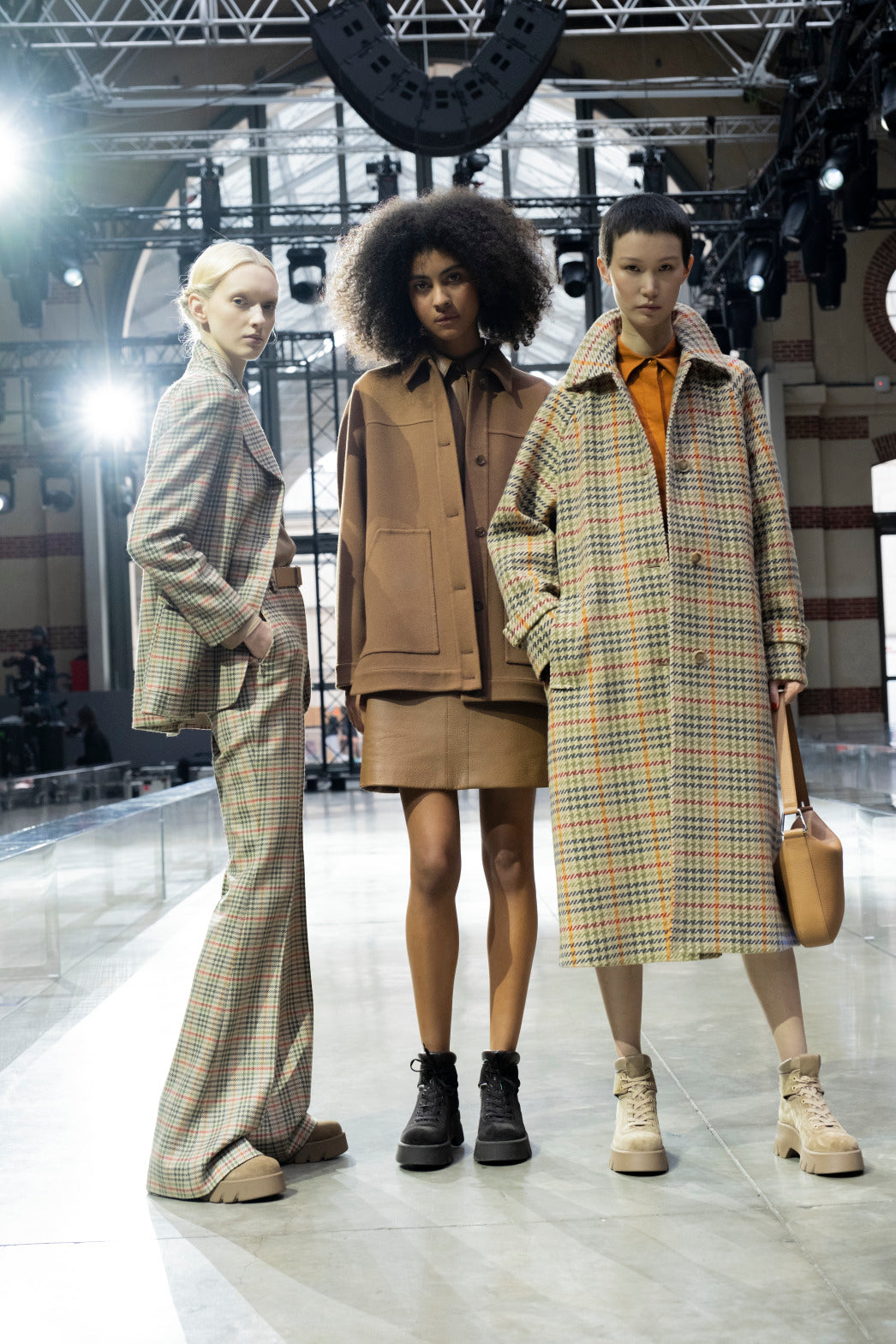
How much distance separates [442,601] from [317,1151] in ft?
3.17

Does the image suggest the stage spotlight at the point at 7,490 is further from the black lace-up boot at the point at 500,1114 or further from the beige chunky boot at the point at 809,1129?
the beige chunky boot at the point at 809,1129

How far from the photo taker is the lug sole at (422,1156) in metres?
2.16

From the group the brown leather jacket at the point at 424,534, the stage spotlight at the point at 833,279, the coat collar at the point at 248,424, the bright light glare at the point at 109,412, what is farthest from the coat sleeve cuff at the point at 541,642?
the bright light glare at the point at 109,412

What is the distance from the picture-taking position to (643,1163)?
2.09 metres

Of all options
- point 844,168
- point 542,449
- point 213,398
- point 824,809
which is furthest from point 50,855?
point 844,168

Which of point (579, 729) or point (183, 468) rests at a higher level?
point (183, 468)

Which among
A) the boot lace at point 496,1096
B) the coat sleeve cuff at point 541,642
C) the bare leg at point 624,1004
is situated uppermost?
the coat sleeve cuff at point 541,642

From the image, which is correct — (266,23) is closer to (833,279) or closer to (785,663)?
(833,279)

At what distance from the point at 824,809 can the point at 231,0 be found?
8.88 metres

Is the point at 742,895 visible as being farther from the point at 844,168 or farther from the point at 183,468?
the point at 844,168

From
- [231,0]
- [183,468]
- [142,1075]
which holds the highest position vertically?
[231,0]

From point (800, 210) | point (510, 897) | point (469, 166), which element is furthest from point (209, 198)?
point (510, 897)

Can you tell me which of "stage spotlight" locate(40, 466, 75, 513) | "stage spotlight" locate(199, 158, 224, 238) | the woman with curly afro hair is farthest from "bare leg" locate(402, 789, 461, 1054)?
"stage spotlight" locate(40, 466, 75, 513)

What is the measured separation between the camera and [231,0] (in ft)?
33.9
